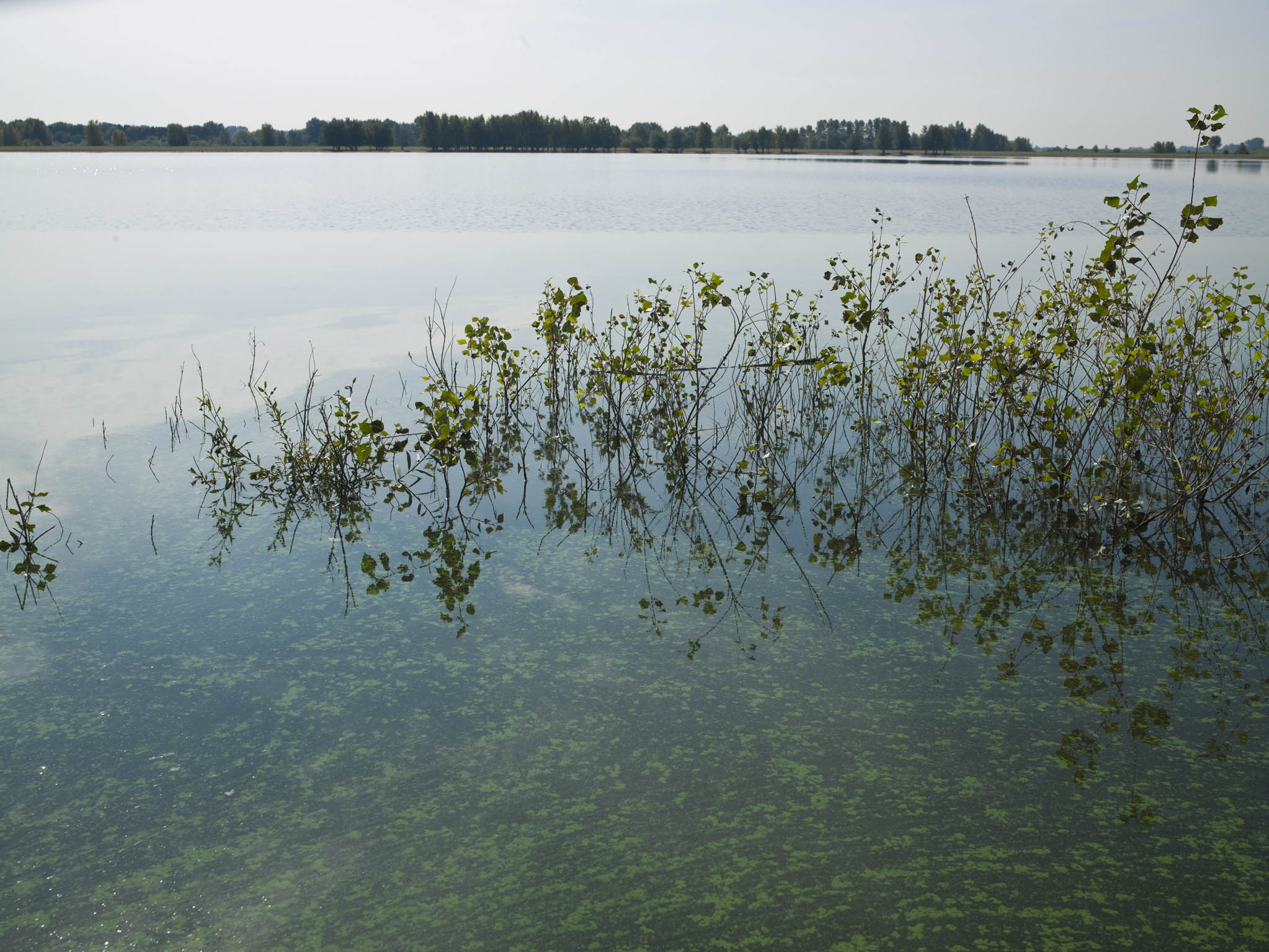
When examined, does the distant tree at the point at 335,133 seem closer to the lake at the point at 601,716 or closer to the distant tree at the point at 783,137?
the distant tree at the point at 783,137

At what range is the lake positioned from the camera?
1.86 metres

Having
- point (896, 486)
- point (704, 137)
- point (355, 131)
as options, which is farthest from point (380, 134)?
point (896, 486)

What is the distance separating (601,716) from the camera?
253 centimetres

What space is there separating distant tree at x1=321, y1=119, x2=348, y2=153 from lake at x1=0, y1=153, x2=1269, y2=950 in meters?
68.9

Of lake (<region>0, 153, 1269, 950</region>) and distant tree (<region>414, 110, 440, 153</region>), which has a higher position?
distant tree (<region>414, 110, 440, 153</region>)

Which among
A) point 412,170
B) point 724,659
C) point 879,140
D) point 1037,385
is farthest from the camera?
point 879,140

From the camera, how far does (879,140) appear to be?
255 feet

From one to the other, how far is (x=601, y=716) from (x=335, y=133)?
7312 cm

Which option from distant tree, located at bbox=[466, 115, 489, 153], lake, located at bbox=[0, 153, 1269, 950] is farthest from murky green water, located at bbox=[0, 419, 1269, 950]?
distant tree, located at bbox=[466, 115, 489, 153]

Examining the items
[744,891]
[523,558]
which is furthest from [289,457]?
[744,891]

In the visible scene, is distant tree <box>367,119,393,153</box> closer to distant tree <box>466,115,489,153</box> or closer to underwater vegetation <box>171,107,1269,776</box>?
distant tree <box>466,115,489,153</box>

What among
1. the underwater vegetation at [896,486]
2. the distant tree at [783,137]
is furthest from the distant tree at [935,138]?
the underwater vegetation at [896,486]

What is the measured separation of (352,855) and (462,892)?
263 millimetres

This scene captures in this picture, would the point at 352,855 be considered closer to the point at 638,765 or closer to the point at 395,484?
the point at 638,765
